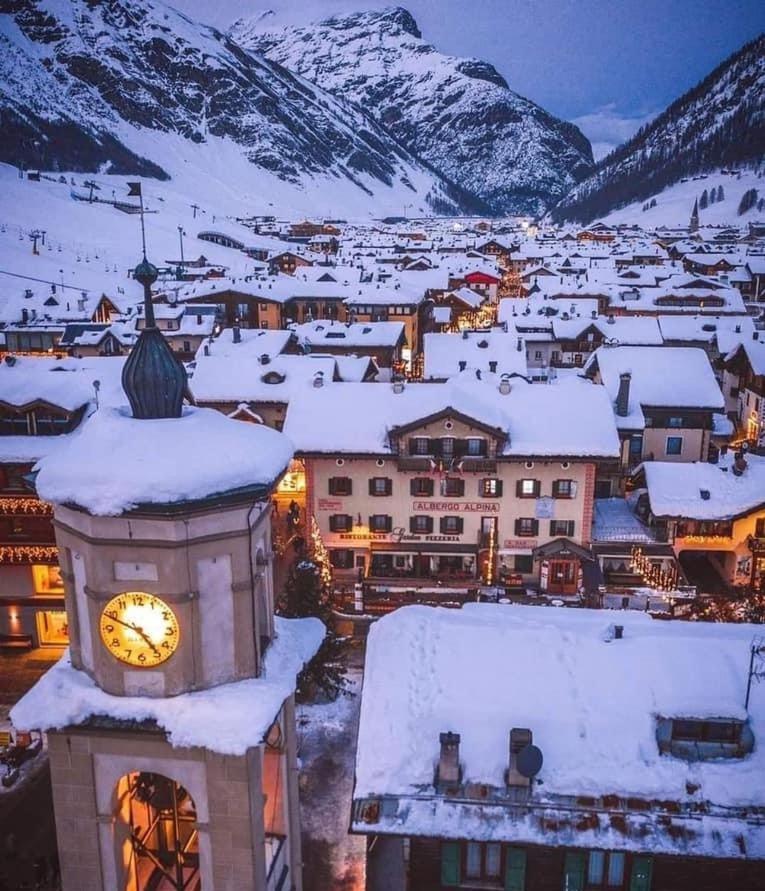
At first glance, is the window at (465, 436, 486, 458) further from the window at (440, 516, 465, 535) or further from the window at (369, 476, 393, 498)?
the window at (369, 476, 393, 498)

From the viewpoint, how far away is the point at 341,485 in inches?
1624

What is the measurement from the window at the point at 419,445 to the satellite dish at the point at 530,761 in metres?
24.6

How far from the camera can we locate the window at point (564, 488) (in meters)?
40.1

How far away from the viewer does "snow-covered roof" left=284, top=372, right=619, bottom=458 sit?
130 feet

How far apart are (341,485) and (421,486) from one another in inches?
154

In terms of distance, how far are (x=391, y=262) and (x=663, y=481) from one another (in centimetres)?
12723

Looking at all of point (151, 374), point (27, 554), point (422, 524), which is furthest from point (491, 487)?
point (151, 374)

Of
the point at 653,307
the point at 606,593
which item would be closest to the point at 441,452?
the point at 606,593

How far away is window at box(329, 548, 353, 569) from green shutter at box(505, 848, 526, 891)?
83.6 ft

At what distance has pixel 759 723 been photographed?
17.8 m

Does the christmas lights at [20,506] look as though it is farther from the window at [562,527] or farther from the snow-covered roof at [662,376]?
the snow-covered roof at [662,376]

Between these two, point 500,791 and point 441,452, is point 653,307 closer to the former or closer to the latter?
point 441,452

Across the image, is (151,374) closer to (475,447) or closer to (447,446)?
(447,446)

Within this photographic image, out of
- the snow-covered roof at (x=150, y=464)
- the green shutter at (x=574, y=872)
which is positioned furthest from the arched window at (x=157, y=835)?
the green shutter at (x=574, y=872)
